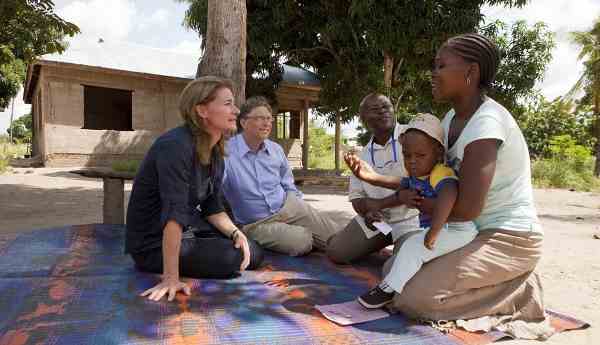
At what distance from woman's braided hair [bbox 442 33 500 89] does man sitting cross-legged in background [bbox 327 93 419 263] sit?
0.92 metres

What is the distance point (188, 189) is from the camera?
2549 mm

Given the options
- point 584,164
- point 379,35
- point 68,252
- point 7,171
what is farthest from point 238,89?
point 584,164

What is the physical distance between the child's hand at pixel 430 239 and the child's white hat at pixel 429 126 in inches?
18.5

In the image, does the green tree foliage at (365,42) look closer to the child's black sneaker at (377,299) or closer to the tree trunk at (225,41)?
the tree trunk at (225,41)

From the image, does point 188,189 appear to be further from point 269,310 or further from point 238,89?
point 238,89

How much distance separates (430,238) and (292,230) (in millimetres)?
1555

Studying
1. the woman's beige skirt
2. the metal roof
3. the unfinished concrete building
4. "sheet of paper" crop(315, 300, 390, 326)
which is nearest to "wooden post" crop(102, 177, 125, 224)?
"sheet of paper" crop(315, 300, 390, 326)

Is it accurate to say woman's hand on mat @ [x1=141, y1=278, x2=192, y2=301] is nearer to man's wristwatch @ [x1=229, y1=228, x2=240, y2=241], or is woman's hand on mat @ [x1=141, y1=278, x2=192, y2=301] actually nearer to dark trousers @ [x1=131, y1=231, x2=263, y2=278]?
dark trousers @ [x1=131, y1=231, x2=263, y2=278]

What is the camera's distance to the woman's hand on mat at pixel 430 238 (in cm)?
213

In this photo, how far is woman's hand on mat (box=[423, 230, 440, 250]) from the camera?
2.13 m

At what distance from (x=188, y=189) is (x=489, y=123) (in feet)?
5.24

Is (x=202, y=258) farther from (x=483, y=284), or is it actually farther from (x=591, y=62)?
(x=591, y=62)

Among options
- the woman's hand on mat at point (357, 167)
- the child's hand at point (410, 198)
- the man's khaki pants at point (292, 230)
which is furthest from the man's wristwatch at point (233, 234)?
the child's hand at point (410, 198)

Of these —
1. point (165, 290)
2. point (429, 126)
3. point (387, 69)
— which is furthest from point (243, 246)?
point (387, 69)
